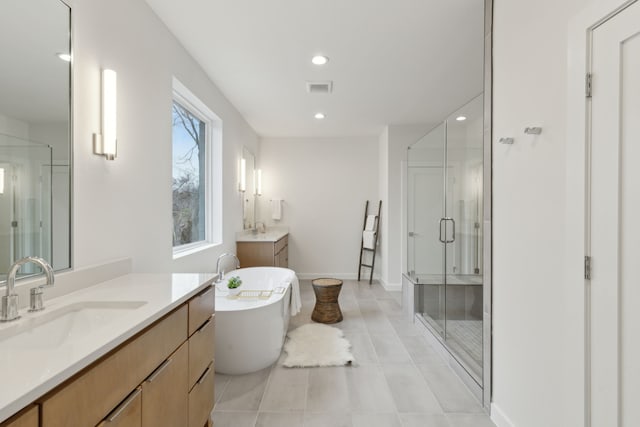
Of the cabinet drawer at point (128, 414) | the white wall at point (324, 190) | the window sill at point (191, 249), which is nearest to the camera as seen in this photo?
the cabinet drawer at point (128, 414)

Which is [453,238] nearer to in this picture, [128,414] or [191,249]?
[191,249]

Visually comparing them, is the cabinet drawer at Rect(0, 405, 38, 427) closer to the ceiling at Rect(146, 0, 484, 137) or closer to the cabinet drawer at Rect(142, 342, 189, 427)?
the cabinet drawer at Rect(142, 342, 189, 427)

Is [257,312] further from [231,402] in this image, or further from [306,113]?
[306,113]

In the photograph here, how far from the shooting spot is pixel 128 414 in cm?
99

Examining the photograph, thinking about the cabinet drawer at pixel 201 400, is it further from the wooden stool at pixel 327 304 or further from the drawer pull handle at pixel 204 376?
the wooden stool at pixel 327 304

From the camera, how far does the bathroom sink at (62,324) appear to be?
3.22 feet

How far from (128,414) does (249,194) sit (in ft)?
13.6

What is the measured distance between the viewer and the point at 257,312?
2350 millimetres

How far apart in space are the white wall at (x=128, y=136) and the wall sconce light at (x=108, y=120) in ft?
0.12

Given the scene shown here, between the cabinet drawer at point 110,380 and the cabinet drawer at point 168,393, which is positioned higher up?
the cabinet drawer at point 110,380

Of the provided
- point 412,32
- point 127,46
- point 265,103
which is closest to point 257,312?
point 127,46
